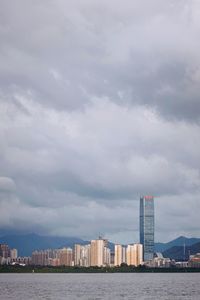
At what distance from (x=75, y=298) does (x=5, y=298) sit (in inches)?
542

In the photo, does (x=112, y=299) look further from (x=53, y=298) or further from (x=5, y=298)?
(x=5, y=298)

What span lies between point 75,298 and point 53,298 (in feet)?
13.5

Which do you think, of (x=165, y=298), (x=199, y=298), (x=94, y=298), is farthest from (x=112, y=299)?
(x=199, y=298)

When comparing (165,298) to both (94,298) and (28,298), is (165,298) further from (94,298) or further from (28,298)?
(28,298)

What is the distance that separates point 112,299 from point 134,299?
13.2 ft

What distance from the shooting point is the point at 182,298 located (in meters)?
101

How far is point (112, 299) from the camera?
99062 mm

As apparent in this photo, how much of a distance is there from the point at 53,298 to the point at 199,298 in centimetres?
2702

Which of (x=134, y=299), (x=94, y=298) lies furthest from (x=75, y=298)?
(x=134, y=299)

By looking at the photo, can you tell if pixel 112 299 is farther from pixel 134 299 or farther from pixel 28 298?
pixel 28 298

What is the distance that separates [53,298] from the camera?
332ft

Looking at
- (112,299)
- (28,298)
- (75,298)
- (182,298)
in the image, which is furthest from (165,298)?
(28,298)

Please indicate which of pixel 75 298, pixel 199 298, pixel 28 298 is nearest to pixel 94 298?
pixel 75 298

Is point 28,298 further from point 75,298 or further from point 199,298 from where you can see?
point 199,298
